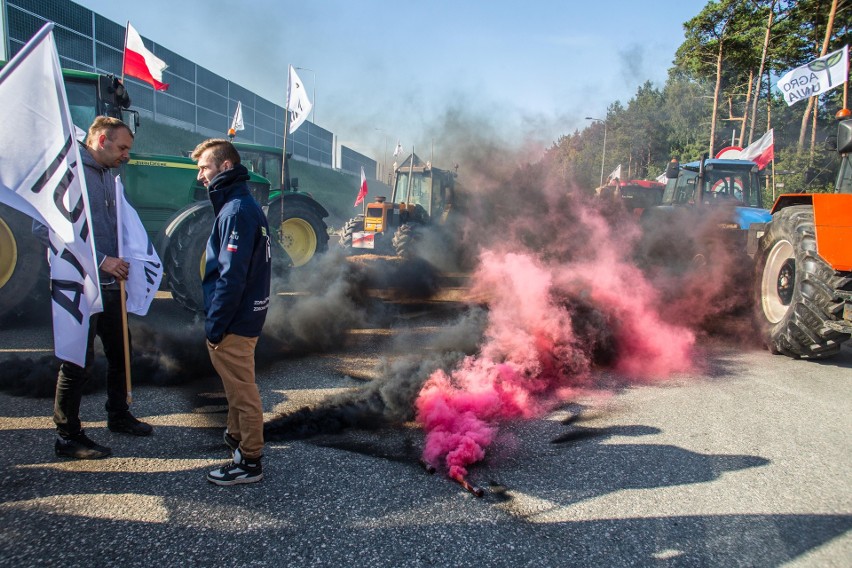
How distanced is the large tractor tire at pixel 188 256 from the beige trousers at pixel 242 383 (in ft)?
13.1

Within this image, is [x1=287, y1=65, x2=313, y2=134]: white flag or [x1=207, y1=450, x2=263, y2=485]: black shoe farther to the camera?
[x1=287, y1=65, x2=313, y2=134]: white flag

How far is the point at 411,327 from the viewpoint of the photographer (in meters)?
7.16

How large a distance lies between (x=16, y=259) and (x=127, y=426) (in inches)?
156

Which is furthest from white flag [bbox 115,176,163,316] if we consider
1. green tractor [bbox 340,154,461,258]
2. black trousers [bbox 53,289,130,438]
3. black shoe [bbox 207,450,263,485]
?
green tractor [bbox 340,154,461,258]

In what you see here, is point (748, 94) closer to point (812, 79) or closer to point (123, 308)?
point (812, 79)

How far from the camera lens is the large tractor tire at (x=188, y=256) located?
656cm

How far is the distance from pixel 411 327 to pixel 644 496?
14.5ft

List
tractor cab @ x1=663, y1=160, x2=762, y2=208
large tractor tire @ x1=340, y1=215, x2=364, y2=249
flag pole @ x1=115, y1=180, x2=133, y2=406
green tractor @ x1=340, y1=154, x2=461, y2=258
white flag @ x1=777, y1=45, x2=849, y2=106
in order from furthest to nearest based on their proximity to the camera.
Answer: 1. large tractor tire @ x1=340, y1=215, x2=364, y2=249
2. white flag @ x1=777, y1=45, x2=849, y2=106
3. green tractor @ x1=340, y1=154, x2=461, y2=258
4. tractor cab @ x1=663, y1=160, x2=762, y2=208
5. flag pole @ x1=115, y1=180, x2=133, y2=406

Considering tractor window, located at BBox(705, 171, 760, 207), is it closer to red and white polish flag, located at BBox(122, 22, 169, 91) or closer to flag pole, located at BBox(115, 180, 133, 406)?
flag pole, located at BBox(115, 180, 133, 406)

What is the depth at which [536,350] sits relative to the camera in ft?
16.4

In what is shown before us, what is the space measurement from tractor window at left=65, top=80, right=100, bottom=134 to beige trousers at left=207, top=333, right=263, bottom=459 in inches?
212

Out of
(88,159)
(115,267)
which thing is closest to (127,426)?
(115,267)

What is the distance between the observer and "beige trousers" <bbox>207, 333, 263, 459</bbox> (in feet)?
9.75

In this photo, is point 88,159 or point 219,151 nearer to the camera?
point 219,151
